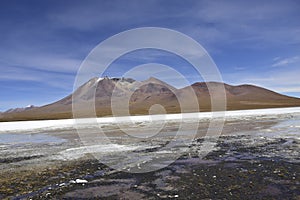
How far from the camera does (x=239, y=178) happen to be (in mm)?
7754

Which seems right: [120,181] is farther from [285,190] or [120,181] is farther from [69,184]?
[285,190]

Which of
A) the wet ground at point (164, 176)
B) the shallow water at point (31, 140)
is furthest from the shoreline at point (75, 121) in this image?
the wet ground at point (164, 176)

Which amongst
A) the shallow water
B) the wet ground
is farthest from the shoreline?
the wet ground

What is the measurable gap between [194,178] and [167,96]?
17070 centimetres

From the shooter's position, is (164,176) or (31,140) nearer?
(164,176)

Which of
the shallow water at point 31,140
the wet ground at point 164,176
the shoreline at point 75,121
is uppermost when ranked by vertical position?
the shoreline at point 75,121

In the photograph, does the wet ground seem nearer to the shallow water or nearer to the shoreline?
the shallow water

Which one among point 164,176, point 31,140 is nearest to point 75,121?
point 31,140

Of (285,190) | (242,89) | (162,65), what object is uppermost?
(242,89)

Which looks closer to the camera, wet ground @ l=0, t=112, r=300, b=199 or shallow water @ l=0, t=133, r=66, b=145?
wet ground @ l=0, t=112, r=300, b=199

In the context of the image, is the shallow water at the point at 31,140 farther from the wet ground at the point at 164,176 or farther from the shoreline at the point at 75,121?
the shoreline at the point at 75,121

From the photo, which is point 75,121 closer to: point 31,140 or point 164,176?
point 31,140

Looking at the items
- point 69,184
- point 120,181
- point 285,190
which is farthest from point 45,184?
point 285,190

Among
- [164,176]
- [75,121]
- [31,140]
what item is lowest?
[164,176]
